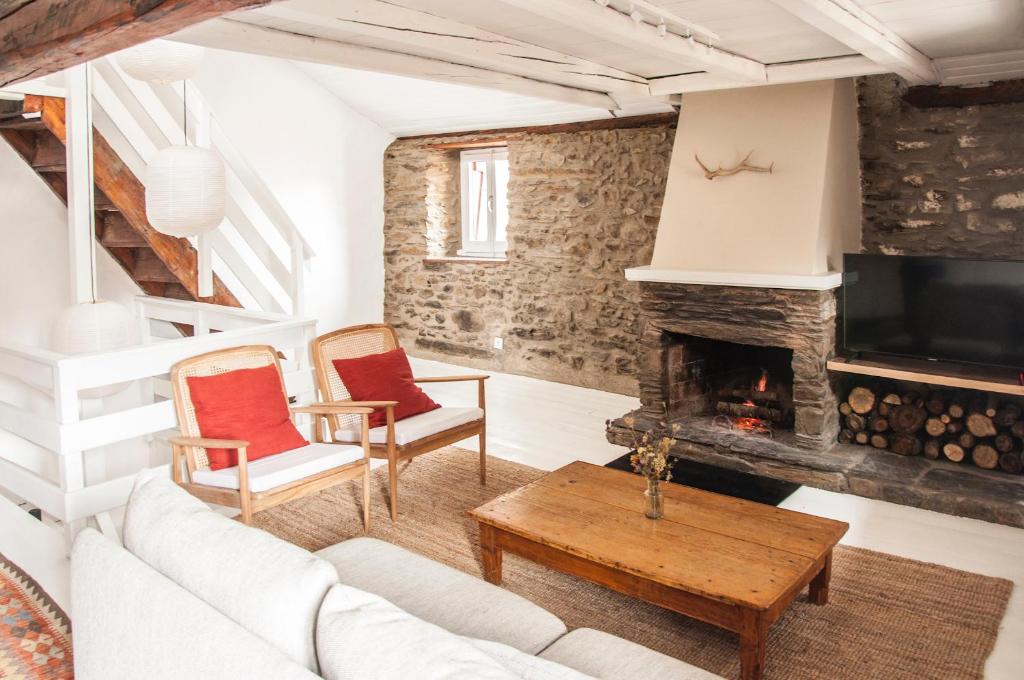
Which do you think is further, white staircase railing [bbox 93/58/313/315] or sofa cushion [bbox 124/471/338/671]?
white staircase railing [bbox 93/58/313/315]

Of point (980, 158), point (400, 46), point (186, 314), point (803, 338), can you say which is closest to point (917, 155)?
point (980, 158)

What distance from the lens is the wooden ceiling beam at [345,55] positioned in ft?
10.3

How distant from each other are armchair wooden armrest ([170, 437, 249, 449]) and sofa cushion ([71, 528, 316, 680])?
4.11 feet

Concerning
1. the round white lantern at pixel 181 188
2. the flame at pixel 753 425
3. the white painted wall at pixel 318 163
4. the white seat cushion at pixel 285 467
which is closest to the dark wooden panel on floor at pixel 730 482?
the flame at pixel 753 425

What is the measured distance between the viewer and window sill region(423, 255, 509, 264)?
7.36m

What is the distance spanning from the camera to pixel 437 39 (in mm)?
3414

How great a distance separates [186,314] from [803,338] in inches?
144

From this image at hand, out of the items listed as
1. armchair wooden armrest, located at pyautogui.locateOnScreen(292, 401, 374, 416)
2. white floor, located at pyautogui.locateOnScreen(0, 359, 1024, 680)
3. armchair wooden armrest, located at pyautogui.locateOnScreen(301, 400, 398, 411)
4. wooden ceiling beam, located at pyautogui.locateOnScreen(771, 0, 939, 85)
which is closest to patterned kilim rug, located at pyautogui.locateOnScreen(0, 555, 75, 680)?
white floor, located at pyautogui.locateOnScreen(0, 359, 1024, 680)

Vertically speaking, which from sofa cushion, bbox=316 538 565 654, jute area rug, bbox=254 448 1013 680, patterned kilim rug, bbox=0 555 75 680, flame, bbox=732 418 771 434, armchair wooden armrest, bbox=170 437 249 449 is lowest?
jute area rug, bbox=254 448 1013 680

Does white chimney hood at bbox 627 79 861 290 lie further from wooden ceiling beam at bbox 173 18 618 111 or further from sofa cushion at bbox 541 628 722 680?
sofa cushion at bbox 541 628 722 680

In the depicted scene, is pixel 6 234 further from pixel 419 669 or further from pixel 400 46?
pixel 419 669

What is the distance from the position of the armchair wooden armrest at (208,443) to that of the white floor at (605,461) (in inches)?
27.0

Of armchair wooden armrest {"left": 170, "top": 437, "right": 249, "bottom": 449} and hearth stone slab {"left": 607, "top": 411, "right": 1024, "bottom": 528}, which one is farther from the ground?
armchair wooden armrest {"left": 170, "top": 437, "right": 249, "bottom": 449}

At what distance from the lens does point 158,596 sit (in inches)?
70.0
